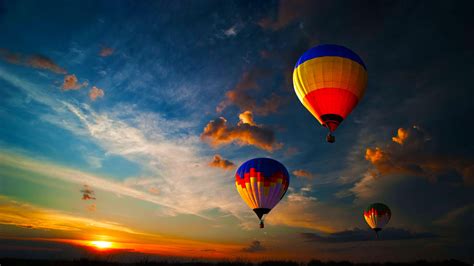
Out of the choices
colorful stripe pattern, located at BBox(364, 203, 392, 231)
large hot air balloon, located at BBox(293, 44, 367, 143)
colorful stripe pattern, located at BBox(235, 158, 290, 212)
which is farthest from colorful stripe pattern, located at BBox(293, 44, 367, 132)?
colorful stripe pattern, located at BBox(364, 203, 392, 231)

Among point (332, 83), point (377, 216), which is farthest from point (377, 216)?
point (332, 83)

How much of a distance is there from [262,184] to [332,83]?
15.6 metres

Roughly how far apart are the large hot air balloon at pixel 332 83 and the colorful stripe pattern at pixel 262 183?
34.5ft

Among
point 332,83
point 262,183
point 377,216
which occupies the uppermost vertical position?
point 332,83

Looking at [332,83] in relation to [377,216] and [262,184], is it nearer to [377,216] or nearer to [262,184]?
[262,184]

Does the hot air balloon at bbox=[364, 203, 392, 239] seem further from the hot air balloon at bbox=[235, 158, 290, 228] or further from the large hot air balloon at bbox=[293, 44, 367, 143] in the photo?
the large hot air balloon at bbox=[293, 44, 367, 143]

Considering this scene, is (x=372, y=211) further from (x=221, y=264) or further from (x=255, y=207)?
(x=221, y=264)

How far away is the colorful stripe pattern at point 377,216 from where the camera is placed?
59.0 m

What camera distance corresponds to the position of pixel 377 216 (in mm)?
59281

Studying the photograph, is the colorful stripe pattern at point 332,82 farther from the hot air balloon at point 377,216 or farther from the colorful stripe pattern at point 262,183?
the hot air balloon at point 377,216

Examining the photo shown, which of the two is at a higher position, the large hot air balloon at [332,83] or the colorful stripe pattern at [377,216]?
the large hot air balloon at [332,83]

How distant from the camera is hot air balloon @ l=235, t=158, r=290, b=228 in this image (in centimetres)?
3841

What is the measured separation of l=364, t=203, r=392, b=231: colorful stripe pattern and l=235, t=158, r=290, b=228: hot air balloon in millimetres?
29963

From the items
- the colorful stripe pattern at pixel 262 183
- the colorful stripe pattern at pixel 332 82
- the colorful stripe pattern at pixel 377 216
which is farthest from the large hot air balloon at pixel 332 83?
the colorful stripe pattern at pixel 377 216
